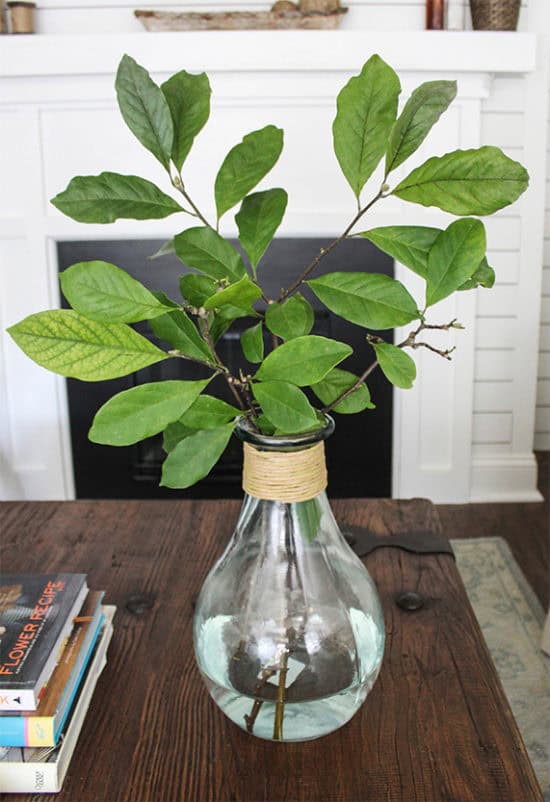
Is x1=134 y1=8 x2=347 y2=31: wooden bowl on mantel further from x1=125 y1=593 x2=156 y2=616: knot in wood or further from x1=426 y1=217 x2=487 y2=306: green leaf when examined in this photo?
x1=426 y1=217 x2=487 y2=306: green leaf

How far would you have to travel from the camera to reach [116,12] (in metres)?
2.39

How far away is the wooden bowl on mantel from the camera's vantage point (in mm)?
2230

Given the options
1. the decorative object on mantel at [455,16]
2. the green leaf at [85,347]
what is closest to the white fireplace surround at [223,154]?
the decorative object on mantel at [455,16]

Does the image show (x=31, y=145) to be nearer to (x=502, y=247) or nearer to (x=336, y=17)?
(x=336, y=17)

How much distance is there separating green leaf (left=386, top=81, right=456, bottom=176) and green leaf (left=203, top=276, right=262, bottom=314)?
14 centimetres

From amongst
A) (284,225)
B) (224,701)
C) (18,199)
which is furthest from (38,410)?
(224,701)

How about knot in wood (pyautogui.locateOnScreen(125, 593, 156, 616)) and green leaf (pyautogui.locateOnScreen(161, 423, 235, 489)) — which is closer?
green leaf (pyautogui.locateOnScreen(161, 423, 235, 489))

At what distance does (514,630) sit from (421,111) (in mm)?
1520

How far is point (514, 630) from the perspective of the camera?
1.89 meters

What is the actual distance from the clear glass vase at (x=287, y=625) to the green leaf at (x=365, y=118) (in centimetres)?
21

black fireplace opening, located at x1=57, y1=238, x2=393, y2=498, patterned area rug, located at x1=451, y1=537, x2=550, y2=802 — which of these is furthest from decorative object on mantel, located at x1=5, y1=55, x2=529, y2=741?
black fireplace opening, located at x1=57, y1=238, x2=393, y2=498

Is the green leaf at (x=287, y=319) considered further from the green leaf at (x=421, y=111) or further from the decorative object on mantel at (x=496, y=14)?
the decorative object on mantel at (x=496, y=14)

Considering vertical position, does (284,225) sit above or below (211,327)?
above

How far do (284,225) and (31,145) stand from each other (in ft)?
2.31
